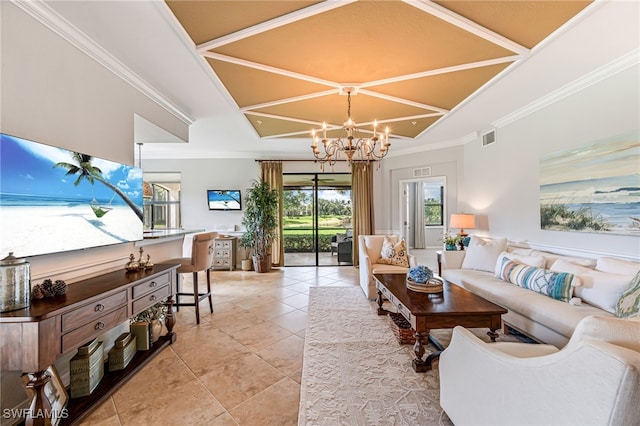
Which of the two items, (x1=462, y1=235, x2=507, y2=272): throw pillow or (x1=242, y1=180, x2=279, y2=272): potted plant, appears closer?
(x1=462, y1=235, x2=507, y2=272): throw pillow

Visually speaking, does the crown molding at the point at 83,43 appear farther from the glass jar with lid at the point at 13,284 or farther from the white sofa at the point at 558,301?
the white sofa at the point at 558,301

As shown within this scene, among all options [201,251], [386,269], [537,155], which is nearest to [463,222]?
[537,155]

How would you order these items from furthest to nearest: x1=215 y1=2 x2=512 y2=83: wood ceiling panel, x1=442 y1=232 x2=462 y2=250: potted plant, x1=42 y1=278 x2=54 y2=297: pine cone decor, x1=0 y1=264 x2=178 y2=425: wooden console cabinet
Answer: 1. x1=442 y1=232 x2=462 y2=250: potted plant
2. x1=215 y1=2 x2=512 y2=83: wood ceiling panel
3. x1=42 y1=278 x2=54 y2=297: pine cone decor
4. x1=0 y1=264 x2=178 y2=425: wooden console cabinet

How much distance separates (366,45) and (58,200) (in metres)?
2.60

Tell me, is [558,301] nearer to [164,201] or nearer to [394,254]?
[394,254]

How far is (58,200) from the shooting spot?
1.86 metres

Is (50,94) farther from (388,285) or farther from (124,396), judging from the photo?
(388,285)

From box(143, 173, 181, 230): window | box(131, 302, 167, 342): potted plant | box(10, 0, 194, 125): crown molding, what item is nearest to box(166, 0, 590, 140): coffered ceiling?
box(10, 0, 194, 125): crown molding

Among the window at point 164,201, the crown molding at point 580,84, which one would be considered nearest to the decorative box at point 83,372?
the window at point 164,201

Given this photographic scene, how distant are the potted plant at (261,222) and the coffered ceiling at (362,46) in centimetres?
272

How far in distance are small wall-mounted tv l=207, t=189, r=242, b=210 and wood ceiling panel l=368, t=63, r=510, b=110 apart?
449cm

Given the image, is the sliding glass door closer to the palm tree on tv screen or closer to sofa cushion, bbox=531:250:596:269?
sofa cushion, bbox=531:250:596:269

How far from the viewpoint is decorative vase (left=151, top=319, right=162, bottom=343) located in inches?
105

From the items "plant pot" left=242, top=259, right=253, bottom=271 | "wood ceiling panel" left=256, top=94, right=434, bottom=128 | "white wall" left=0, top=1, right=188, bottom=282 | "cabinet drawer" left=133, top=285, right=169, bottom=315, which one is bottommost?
"plant pot" left=242, top=259, right=253, bottom=271
